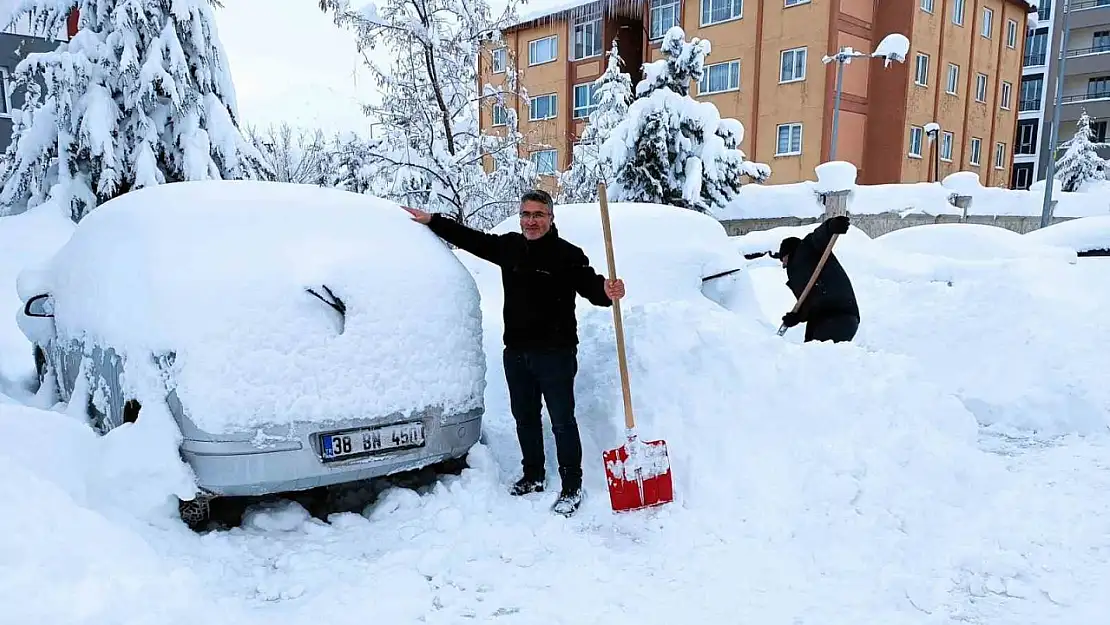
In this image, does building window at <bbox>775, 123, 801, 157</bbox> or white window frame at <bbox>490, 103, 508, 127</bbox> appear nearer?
white window frame at <bbox>490, 103, 508, 127</bbox>

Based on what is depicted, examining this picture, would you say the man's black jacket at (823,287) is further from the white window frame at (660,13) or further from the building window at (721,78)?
the white window frame at (660,13)

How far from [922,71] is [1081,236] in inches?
725

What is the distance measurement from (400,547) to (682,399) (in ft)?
5.84

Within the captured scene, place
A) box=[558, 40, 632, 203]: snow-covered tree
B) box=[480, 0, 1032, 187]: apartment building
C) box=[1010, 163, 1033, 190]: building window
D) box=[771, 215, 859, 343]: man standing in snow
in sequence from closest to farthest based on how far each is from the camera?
box=[771, 215, 859, 343]: man standing in snow
box=[558, 40, 632, 203]: snow-covered tree
box=[480, 0, 1032, 187]: apartment building
box=[1010, 163, 1033, 190]: building window

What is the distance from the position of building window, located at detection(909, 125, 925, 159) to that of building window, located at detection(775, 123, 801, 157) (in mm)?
4816

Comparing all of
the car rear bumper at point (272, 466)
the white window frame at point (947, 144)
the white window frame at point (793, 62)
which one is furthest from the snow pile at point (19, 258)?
the white window frame at point (947, 144)

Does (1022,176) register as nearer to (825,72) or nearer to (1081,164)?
(1081,164)

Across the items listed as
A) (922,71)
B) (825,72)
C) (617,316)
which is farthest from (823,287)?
(922,71)

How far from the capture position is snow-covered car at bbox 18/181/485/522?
2781mm

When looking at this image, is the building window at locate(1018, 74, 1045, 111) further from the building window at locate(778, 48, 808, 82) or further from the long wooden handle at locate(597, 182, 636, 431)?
the long wooden handle at locate(597, 182, 636, 431)

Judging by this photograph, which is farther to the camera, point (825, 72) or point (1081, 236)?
point (825, 72)

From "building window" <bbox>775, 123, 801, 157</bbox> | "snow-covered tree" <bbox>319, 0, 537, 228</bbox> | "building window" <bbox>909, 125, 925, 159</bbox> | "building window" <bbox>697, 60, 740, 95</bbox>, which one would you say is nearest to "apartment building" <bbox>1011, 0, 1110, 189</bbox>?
"building window" <bbox>909, 125, 925, 159</bbox>

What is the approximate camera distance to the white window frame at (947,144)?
28.2 m

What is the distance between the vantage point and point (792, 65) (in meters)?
24.6
